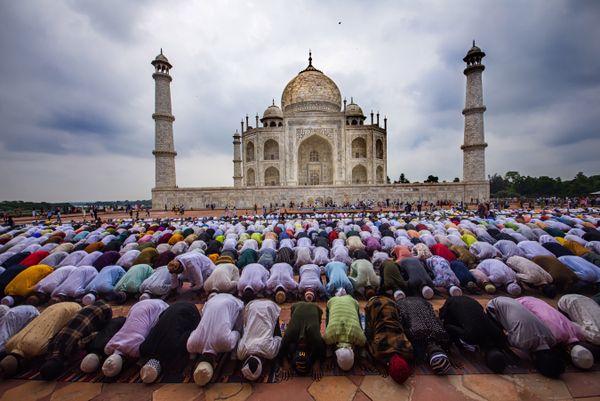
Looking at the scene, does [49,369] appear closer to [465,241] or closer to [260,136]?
[465,241]

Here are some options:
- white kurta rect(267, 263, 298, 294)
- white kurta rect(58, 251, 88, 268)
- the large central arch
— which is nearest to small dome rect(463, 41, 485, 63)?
the large central arch

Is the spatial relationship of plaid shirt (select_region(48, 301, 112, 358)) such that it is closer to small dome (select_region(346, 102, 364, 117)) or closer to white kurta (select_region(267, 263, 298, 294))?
white kurta (select_region(267, 263, 298, 294))

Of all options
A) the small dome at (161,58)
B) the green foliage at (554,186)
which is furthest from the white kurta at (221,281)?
the green foliage at (554,186)

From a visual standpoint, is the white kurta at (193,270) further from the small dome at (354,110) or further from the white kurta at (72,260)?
the small dome at (354,110)

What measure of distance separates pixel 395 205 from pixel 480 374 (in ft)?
78.1

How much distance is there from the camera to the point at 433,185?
26.5 metres

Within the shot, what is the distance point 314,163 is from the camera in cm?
3500

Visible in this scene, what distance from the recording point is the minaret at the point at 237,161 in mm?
41281

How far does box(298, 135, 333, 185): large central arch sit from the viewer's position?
3478 cm

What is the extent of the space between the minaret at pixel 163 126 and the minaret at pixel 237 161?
590 inches

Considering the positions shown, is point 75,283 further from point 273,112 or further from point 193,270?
point 273,112

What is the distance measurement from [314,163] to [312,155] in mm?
1162

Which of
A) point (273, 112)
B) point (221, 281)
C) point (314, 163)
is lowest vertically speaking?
point (221, 281)

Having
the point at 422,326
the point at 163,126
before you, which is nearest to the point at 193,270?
the point at 422,326
